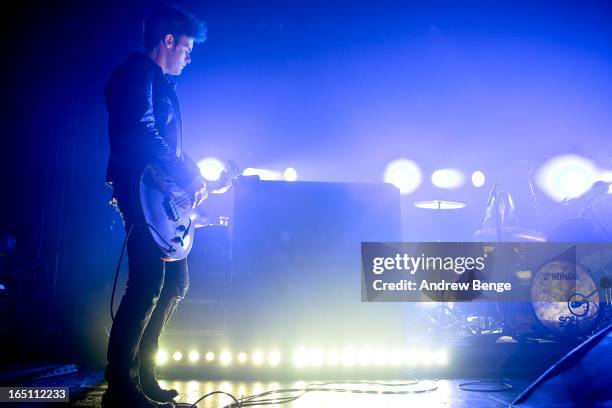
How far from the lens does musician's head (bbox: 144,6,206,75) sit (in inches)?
78.9

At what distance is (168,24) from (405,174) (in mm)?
5244

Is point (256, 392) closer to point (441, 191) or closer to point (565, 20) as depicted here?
point (441, 191)

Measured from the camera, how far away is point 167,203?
181cm

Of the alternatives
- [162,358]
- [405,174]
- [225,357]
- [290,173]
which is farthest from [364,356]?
[405,174]

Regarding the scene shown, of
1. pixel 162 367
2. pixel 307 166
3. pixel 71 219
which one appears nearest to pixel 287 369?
pixel 162 367

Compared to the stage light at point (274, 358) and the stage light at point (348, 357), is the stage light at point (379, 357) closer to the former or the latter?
the stage light at point (348, 357)

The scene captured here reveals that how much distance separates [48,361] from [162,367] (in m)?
0.90

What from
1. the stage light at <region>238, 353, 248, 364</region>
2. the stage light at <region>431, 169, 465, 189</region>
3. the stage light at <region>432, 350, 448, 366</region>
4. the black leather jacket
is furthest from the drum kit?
the black leather jacket

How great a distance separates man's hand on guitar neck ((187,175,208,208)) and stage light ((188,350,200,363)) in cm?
146

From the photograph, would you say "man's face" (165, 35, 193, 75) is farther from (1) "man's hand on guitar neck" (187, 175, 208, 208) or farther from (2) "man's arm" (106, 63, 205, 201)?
(1) "man's hand on guitar neck" (187, 175, 208, 208)

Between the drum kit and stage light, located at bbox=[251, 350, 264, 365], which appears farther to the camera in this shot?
the drum kit

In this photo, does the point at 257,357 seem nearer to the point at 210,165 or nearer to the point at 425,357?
the point at 425,357

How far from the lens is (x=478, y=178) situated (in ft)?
21.5

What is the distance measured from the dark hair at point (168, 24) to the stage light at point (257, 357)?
7.27 feet
